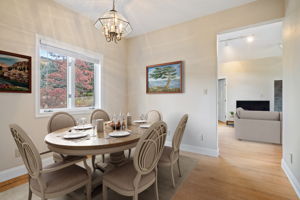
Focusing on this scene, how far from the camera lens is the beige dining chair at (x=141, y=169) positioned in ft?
4.05

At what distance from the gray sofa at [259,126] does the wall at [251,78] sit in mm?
3081

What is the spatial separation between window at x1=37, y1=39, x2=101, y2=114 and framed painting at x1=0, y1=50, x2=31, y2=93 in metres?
0.19

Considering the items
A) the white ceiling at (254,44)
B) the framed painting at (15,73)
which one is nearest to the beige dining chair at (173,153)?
the framed painting at (15,73)

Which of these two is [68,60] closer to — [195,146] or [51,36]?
[51,36]

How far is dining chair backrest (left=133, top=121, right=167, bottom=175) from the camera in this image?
1.22 metres

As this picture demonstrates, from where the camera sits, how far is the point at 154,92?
12.1 feet

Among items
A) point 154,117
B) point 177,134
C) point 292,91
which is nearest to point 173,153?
point 177,134

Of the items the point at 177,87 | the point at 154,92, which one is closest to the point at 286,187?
the point at 177,87

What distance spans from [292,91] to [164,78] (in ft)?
7.46

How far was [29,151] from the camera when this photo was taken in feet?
→ 3.95

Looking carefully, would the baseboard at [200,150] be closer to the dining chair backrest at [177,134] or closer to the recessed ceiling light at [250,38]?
the dining chair backrest at [177,134]

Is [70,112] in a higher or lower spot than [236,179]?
higher

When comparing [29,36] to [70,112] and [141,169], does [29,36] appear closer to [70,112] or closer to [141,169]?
[70,112]

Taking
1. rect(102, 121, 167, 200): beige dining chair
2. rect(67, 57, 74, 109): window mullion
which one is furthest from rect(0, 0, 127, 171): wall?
rect(102, 121, 167, 200): beige dining chair
